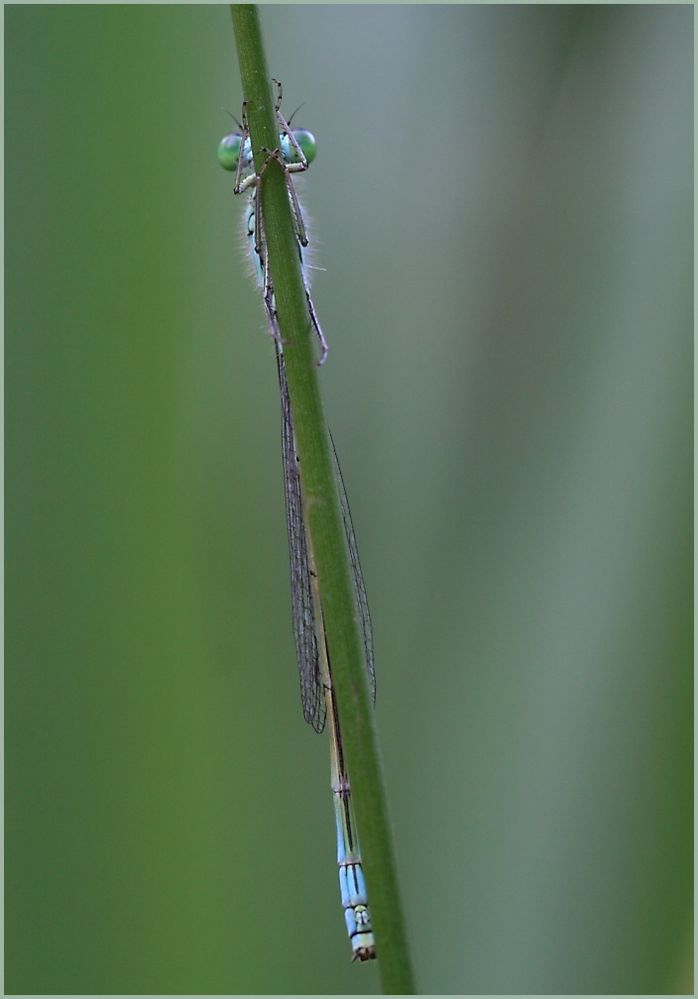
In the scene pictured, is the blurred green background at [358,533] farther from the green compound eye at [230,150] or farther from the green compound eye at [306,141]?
the green compound eye at [306,141]

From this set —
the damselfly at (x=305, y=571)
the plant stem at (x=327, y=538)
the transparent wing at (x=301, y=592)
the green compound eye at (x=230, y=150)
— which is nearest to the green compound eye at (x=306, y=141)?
the damselfly at (x=305, y=571)

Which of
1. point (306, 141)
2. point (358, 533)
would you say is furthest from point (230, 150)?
point (358, 533)

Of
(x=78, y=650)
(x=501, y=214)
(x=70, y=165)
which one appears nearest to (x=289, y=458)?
(x=78, y=650)

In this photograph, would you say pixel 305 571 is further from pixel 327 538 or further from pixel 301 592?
pixel 327 538

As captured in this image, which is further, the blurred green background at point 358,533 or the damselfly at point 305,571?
the blurred green background at point 358,533

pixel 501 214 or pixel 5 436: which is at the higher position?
pixel 501 214

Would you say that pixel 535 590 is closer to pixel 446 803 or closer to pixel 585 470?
pixel 585 470

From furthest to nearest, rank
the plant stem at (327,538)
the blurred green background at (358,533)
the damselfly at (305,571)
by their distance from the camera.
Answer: the blurred green background at (358,533)
the damselfly at (305,571)
the plant stem at (327,538)

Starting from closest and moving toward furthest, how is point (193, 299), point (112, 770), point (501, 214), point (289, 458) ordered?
point (289, 458) → point (112, 770) → point (193, 299) → point (501, 214)
